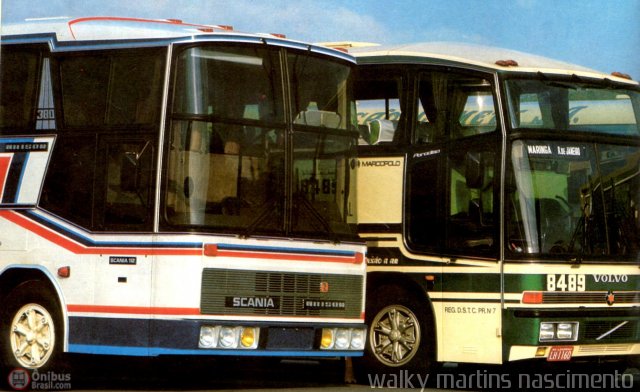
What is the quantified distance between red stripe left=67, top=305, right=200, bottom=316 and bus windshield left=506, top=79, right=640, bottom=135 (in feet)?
13.4

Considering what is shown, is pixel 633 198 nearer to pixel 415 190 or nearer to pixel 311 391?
pixel 415 190

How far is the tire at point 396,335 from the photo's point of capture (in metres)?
16.8

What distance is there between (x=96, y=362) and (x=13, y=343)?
180cm

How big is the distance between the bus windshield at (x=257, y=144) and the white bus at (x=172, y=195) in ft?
0.05

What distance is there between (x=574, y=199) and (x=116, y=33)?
16.4 feet

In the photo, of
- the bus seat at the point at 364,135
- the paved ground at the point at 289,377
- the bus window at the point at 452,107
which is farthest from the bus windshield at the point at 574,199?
the bus seat at the point at 364,135

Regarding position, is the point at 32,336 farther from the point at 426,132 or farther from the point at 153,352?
the point at 426,132

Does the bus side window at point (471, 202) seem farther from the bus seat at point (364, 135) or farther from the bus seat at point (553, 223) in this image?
the bus seat at point (364, 135)

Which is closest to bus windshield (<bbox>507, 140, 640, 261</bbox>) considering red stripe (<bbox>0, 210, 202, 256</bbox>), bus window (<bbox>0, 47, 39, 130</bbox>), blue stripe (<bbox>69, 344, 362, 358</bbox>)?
blue stripe (<bbox>69, 344, 362, 358</bbox>)

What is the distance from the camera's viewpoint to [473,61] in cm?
1678

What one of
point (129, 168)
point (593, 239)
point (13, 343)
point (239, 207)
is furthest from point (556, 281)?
point (13, 343)

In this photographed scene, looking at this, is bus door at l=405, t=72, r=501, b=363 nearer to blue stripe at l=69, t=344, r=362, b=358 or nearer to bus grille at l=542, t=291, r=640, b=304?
bus grille at l=542, t=291, r=640, b=304

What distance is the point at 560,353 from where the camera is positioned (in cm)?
1603

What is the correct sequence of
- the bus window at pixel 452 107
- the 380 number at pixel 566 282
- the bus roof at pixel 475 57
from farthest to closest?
the bus roof at pixel 475 57
the bus window at pixel 452 107
the 380 number at pixel 566 282
